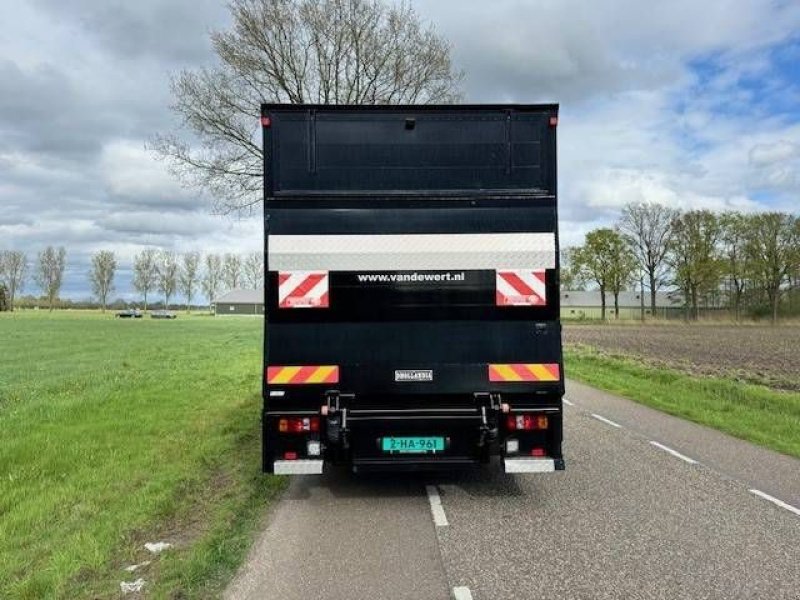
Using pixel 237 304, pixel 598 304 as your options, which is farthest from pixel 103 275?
pixel 598 304

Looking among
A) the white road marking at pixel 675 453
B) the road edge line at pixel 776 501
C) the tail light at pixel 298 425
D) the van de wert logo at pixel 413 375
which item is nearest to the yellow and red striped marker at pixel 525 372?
the van de wert logo at pixel 413 375

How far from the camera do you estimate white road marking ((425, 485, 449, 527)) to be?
17.9 feet

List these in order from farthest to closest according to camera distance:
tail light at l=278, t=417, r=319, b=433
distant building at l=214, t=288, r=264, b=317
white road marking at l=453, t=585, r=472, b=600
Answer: distant building at l=214, t=288, r=264, b=317
tail light at l=278, t=417, r=319, b=433
white road marking at l=453, t=585, r=472, b=600

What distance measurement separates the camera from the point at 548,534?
16.9 ft

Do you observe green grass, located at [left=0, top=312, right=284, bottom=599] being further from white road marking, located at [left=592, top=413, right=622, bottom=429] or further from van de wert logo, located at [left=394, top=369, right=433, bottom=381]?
white road marking, located at [left=592, top=413, right=622, bottom=429]

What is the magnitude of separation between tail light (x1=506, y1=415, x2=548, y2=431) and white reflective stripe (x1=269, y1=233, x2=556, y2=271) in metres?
1.37

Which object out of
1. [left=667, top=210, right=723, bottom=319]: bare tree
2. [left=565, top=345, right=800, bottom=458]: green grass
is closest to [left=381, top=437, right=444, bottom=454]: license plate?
[left=565, top=345, right=800, bottom=458]: green grass

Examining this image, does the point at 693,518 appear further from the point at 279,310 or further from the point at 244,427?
the point at 244,427

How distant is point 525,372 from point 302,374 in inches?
79.4

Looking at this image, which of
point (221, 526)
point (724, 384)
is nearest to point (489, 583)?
point (221, 526)

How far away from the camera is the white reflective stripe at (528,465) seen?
5781 millimetres

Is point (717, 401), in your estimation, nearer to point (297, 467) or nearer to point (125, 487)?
point (297, 467)

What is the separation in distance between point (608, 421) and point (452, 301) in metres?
6.41

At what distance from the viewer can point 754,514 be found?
5.64m
